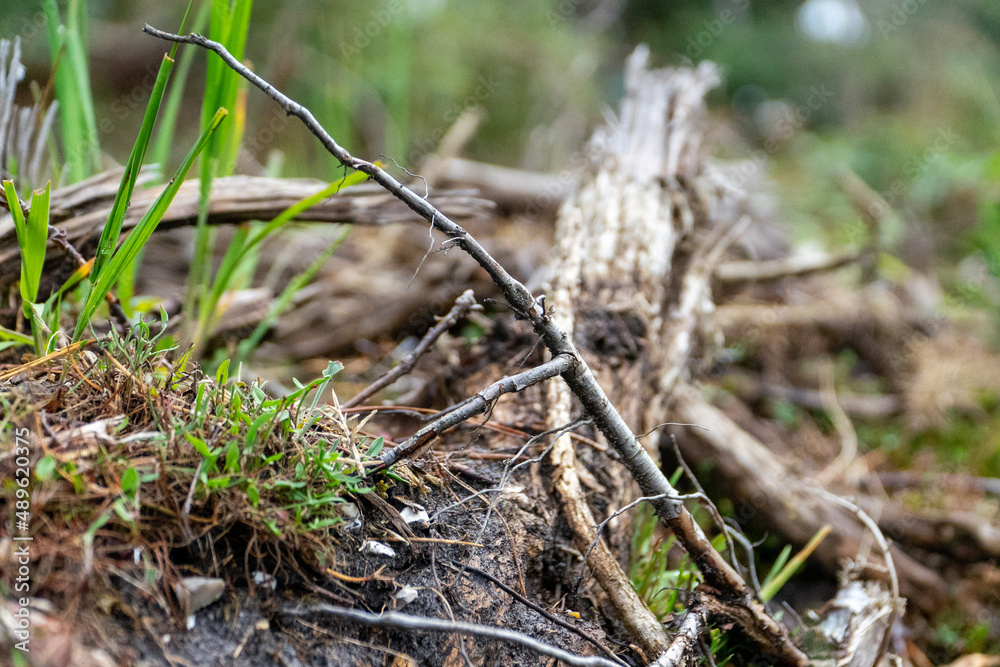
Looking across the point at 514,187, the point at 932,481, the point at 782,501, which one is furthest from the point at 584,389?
the point at 514,187

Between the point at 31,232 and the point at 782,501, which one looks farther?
the point at 782,501

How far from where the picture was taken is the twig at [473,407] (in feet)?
3.81

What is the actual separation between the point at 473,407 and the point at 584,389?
9.7 inches

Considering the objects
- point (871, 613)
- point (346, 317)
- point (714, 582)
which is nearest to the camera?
point (714, 582)

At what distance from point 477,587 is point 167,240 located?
287 cm

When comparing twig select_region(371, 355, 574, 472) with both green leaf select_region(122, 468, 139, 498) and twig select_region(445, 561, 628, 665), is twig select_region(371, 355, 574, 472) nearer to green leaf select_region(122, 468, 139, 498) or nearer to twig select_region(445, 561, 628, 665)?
twig select_region(445, 561, 628, 665)

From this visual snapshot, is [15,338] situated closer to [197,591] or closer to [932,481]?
[197,591]

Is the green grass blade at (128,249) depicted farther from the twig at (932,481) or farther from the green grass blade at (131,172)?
the twig at (932,481)

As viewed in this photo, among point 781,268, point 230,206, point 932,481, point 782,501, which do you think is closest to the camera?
point 230,206

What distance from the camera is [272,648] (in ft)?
3.23

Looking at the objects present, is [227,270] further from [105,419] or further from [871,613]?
[871,613]

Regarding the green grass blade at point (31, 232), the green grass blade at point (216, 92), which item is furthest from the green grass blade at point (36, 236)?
the green grass blade at point (216, 92)

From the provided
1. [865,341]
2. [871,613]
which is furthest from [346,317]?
[865,341]

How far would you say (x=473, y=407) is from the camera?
1.17m
